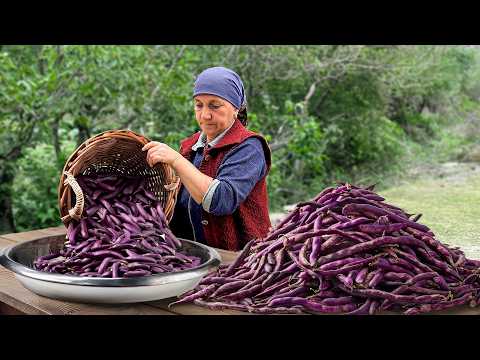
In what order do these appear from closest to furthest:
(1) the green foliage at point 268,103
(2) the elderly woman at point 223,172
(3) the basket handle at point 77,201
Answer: (3) the basket handle at point 77,201 < (2) the elderly woman at point 223,172 < (1) the green foliage at point 268,103

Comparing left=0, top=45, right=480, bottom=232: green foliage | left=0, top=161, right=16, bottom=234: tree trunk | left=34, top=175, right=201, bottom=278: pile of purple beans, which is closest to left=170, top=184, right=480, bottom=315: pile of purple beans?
left=34, top=175, right=201, bottom=278: pile of purple beans

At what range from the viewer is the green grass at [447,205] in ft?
18.9

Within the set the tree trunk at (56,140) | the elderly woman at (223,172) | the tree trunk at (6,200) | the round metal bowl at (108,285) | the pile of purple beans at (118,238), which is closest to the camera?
the round metal bowl at (108,285)

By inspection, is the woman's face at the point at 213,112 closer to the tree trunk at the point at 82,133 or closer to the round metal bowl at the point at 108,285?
the round metal bowl at the point at 108,285

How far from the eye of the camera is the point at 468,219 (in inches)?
252

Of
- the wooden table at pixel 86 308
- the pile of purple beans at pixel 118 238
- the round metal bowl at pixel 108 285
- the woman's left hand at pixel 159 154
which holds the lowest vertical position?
the wooden table at pixel 86 308

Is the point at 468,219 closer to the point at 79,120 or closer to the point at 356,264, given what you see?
the point at 79,120

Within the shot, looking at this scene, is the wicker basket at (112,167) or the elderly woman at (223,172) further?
the elderly woman at (223,172)

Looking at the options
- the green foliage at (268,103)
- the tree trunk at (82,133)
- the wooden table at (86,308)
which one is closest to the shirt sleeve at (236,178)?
the wooden table at (86,308)

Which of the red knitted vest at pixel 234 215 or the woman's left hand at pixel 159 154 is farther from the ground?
the woman's left hand at pixel 159 154

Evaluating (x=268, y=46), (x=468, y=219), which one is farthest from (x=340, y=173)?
(x=468, y=219)

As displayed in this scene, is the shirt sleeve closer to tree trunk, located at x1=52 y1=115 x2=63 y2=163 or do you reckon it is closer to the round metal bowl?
the round metal bowl

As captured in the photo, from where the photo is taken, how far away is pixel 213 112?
2.67 m

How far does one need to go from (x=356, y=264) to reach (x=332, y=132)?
7.75 metres
